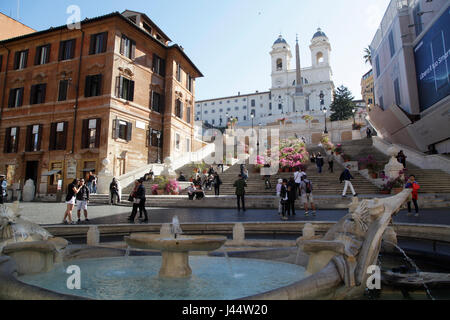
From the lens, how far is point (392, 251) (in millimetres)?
5156

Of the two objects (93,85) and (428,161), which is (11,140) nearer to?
(93,85)

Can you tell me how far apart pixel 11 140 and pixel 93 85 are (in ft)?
33.0

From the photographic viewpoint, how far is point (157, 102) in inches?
1115

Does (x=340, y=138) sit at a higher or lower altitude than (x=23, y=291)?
higher

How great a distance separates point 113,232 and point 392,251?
6.06 metres

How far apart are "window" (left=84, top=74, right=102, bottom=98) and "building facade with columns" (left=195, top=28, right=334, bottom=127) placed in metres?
53.2

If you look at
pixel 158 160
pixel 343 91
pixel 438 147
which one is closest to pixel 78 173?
pixel 158 160

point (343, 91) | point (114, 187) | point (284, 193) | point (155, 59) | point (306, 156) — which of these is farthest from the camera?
point (343, 91)

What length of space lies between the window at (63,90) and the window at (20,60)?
5602 millimetres

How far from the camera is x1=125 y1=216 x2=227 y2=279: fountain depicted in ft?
10.4

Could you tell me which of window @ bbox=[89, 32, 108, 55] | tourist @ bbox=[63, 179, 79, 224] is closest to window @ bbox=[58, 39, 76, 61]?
window @ bbox=[89, 32, 108, 55]

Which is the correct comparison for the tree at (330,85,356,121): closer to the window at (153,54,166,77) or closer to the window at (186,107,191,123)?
the window at (186,107,191,123)

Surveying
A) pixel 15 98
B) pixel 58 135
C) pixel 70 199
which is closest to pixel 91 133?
pixel 58 135
